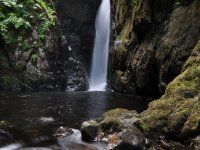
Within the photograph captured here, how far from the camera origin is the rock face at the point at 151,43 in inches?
501

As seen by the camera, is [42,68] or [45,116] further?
[42,68]

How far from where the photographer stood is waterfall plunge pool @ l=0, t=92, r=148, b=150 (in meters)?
7.93

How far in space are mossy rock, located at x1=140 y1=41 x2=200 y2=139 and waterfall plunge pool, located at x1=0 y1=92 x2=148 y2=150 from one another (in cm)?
135

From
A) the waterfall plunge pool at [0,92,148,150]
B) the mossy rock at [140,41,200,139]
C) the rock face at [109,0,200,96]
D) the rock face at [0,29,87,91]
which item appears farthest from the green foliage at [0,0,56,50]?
the mossy rock at [140,41,200,139]

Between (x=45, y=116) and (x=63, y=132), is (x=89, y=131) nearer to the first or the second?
(x=63, y=132)

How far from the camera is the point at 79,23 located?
87.2 ft

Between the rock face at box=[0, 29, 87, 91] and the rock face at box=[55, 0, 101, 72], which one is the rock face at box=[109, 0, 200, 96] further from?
the rock face at box=[55, 0, 101, 72]

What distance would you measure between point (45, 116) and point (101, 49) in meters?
14.3

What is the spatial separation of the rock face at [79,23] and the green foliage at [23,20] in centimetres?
508

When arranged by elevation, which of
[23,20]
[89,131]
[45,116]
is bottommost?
[45,116]

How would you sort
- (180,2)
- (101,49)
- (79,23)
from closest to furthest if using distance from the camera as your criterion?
(180,2) → (101,49) → (79,23)

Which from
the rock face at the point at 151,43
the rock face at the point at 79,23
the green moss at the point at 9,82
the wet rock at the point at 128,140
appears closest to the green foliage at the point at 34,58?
the green moss at the point at 9,82

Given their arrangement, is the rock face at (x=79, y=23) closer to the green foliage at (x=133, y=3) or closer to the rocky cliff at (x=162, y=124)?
the green foliage at (x=133, y=3)

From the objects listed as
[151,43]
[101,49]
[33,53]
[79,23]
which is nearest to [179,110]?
[151,43]
